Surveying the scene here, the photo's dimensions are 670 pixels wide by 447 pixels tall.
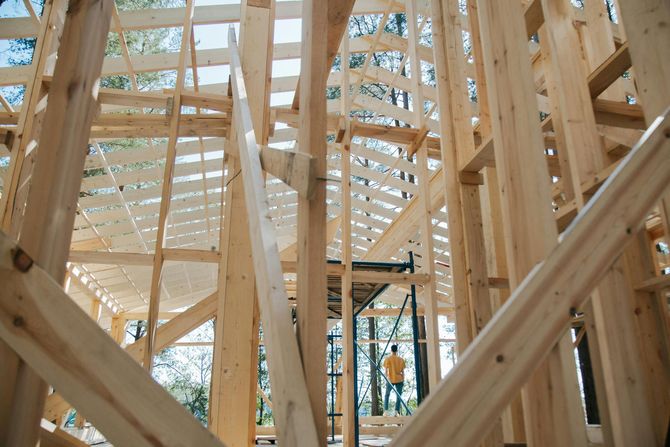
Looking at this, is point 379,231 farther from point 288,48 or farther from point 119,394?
point 119,394

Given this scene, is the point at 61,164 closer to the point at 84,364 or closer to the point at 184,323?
the point at 84,364

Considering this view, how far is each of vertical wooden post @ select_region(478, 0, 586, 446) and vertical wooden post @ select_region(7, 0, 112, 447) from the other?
47.3 inches

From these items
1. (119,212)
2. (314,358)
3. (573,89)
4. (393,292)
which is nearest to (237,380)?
(314,358)

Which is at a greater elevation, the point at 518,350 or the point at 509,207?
the point at 509,207

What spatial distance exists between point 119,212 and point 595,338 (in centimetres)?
1082

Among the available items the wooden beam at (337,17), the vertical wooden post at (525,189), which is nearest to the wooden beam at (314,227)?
the wooden beam at (337,17)

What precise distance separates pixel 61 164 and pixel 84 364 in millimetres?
503

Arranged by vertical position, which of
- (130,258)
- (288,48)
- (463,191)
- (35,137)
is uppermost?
(288,48)

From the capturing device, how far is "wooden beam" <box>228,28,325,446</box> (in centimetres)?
112

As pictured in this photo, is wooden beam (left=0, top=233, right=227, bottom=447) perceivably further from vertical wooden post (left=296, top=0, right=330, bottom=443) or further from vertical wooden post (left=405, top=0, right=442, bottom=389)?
vertical wooden post (left=405, top=0, right=442, bottom=389)

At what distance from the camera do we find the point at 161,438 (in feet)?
3.27

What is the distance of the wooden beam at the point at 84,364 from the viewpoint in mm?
1000

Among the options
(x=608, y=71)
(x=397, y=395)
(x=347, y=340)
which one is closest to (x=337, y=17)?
(x=608, y=71)

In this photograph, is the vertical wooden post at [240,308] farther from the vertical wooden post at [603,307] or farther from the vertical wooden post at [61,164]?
the vertical wooden post at [603,307]
